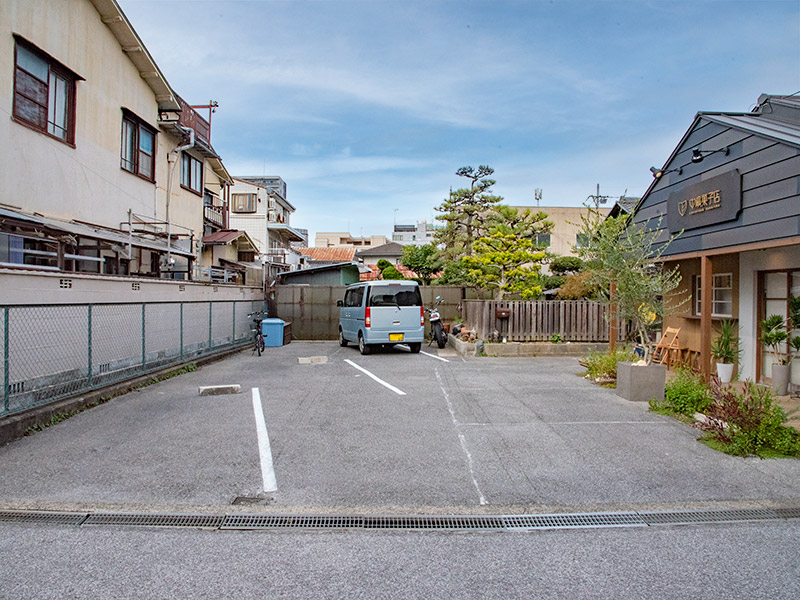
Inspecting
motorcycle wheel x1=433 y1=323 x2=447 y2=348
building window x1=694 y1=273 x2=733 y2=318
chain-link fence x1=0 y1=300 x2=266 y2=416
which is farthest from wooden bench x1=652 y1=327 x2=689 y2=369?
chain-link fence x1=0 y1=300 x2=266 y2=416

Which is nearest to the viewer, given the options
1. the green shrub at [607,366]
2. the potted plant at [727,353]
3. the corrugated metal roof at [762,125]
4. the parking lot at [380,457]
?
the parking lot at [380,457]

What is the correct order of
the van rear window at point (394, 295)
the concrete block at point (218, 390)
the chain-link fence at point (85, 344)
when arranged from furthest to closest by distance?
the van rear window at point (394, 295) → the concrete block at point (218, 390) → the chain-link fence at point (85, 344)

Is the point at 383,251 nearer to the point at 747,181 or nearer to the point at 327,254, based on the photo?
the point at 327,254

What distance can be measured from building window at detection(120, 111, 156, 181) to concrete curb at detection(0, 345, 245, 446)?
7671mm

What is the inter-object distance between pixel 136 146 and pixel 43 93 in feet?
13.8

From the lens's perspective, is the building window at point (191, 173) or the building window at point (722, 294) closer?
the building window at point (722, 294)

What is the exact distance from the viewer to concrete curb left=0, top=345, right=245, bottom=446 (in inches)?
229

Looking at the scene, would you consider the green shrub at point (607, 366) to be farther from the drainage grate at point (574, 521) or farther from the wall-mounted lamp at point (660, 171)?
the drainage grate at point (574, 521)

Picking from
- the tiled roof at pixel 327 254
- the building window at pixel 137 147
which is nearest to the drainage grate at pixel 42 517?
the building window at pixel 137 147

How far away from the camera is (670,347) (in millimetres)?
10844

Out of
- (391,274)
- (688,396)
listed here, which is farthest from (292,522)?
(391,274)

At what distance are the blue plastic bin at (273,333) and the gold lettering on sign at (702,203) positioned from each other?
39.8 feet

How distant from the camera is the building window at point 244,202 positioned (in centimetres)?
3316

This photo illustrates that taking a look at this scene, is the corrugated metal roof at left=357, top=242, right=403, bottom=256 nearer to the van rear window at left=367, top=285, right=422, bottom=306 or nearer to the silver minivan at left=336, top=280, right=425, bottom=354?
the silver minivan at left=336, top=280, right=425, bottom=354
